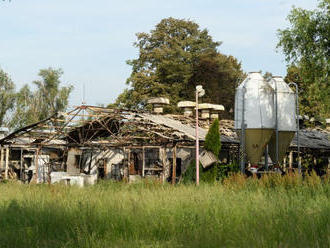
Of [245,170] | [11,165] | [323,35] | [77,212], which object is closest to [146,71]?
[11,165]

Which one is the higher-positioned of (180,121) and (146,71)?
(146,71)

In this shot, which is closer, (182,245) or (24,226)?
(182,245)

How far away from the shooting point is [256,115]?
84.8 feet

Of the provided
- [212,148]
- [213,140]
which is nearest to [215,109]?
[213,140]

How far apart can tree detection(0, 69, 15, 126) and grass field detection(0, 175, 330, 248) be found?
38855mm

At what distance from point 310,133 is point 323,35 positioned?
1371 cm

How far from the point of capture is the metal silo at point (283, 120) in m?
26.5

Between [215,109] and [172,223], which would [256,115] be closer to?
[215,109]

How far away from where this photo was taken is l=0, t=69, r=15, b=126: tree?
50281 millimetres

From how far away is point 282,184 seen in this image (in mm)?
15211

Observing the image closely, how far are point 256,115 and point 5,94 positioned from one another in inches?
1253

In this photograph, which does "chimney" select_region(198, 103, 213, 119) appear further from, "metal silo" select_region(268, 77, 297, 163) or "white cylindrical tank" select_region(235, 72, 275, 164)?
"metal silo" select_region(268, 77, 297, 163)

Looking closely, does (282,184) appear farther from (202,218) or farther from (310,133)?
(310,133)

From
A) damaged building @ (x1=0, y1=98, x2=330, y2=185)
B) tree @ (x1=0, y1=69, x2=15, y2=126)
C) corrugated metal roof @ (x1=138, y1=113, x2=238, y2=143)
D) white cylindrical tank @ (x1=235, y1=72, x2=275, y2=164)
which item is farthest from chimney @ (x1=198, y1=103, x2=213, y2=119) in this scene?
tree @ (x1=0, y1=69, x2=15, y2=126)
